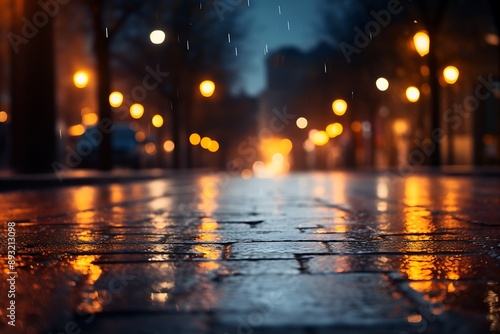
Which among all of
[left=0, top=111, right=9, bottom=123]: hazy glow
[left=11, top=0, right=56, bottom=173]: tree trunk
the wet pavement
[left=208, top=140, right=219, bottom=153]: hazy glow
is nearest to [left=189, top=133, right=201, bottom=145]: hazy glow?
[left=0, top=111, right=9, bottom=123]: hazy glow

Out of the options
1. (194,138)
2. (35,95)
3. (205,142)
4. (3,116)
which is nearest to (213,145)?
(205,142)

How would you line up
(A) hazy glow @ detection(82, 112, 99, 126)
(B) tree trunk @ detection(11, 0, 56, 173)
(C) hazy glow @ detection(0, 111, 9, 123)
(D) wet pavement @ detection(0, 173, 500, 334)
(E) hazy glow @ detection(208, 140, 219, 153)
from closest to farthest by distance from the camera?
(D) wet pavement @ detection(0, 173, 500, 334) → (B) tree trunk @ detection(11, 0, 56, 173) → (C) hazy glow @ detection(0, 111, 9, 123) → (A) hazy glow @ detection(82, 112, 99, 126) → (E) hazy glow @ detection(208, 140, 219, 153)

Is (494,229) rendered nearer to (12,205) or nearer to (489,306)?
(489,306)

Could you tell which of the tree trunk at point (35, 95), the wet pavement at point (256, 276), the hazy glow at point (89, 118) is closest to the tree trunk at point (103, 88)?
the tree trunk at point (35, 95)

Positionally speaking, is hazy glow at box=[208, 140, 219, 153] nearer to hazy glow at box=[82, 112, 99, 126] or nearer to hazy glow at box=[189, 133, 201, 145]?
hazy glow at box=[82, 112, 99, 126]

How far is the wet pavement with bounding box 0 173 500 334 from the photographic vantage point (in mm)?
2629

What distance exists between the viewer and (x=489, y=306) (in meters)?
2.88

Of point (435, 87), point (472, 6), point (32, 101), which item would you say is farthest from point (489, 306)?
point (472, 6)

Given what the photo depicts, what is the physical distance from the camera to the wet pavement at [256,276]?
263 centimetres

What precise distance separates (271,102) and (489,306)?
506 feet

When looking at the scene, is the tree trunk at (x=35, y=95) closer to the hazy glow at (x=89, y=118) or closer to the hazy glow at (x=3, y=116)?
the hazy glow at (x=3, y=116)

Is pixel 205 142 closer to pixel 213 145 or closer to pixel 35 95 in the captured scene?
pixel 213 145

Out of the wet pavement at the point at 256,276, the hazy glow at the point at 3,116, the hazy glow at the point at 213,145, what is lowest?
the wet pavement at the point at 256,276

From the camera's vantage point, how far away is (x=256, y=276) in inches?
139
